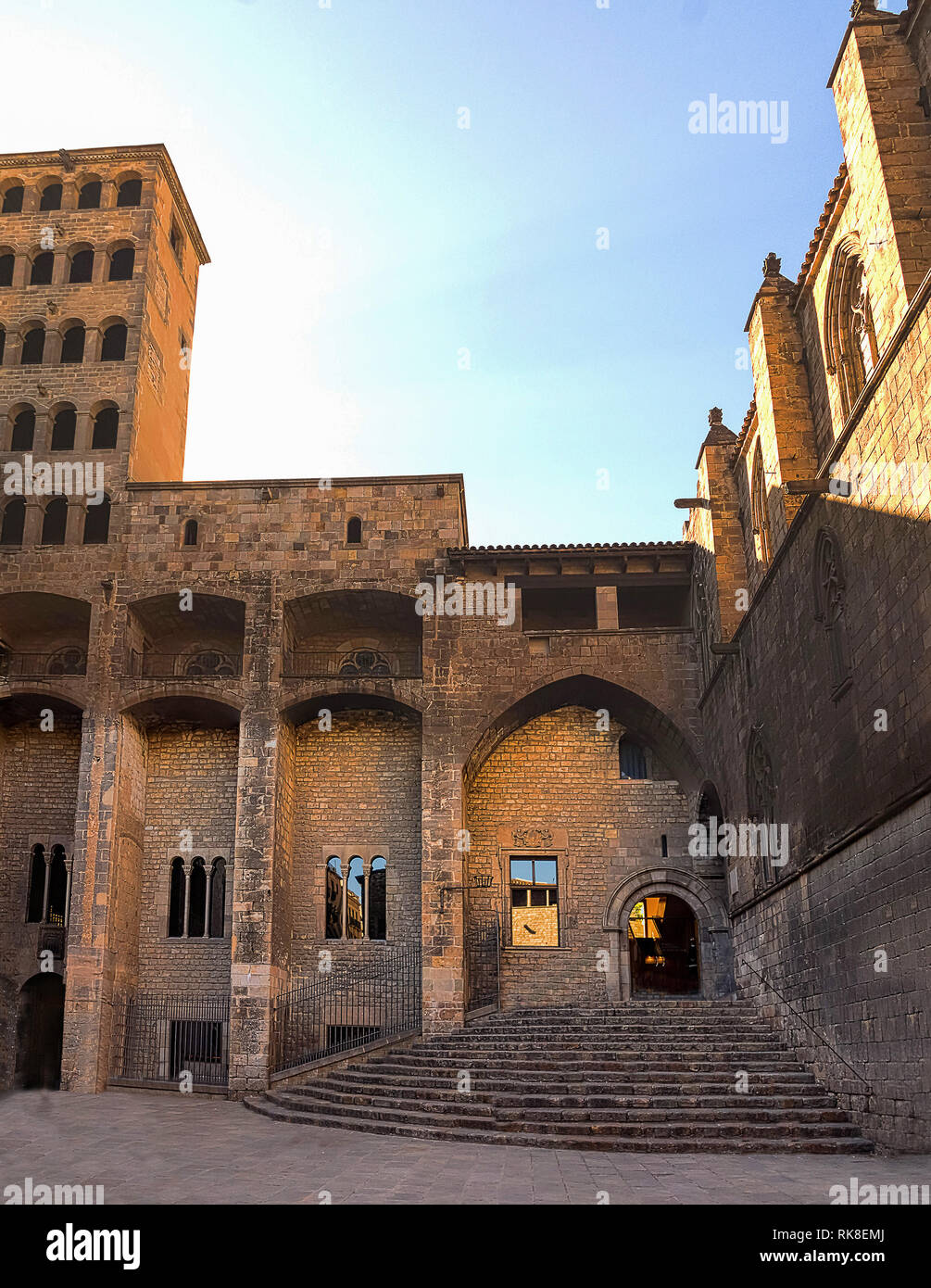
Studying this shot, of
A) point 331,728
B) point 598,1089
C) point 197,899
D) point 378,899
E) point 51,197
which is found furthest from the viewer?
point 51,197

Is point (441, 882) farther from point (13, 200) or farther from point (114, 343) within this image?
point (13, 200)

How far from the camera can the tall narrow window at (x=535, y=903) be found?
2159 centimetres

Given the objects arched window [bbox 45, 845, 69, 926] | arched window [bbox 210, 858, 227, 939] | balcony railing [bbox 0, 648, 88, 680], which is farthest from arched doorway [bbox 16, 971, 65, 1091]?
balcony railing [bbox 0, 648, 88, 680]

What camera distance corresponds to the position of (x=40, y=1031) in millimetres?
22422

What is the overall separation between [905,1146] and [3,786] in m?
19.1

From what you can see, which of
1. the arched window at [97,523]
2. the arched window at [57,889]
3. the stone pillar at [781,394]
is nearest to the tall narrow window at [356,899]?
the arched window at [57,889]

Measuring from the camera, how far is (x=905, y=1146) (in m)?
10.6

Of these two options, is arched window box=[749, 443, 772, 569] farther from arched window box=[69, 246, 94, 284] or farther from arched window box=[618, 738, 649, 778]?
arched window box=[69, 246, 94, 284]

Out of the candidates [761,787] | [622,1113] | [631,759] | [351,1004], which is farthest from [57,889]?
[761,787]

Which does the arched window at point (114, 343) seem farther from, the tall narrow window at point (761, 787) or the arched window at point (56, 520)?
the tall narrow window at point (761, 787)

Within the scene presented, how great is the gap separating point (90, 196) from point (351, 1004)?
20.5 meters
